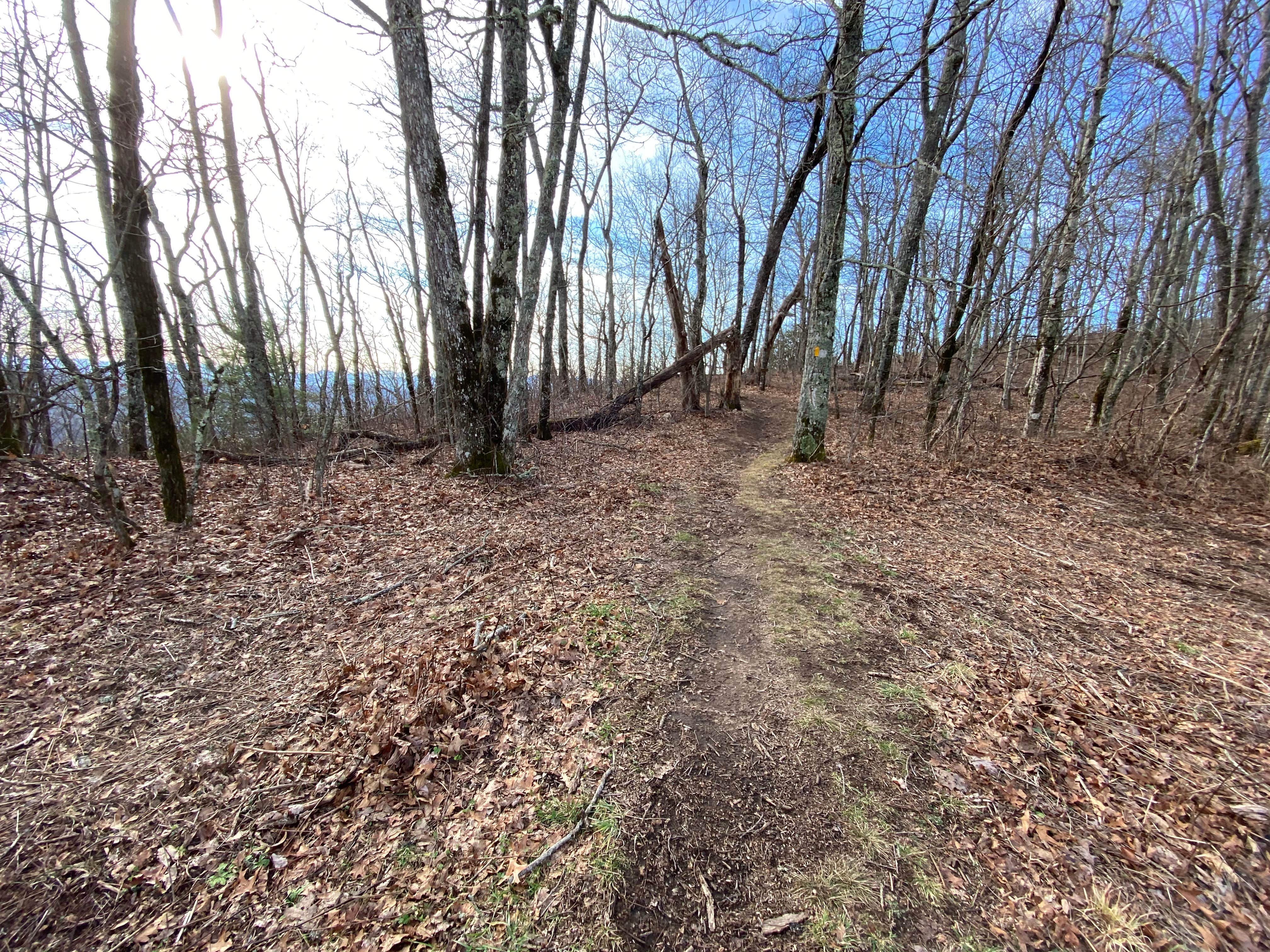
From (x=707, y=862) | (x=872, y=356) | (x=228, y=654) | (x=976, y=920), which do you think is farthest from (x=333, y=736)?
(x=872, y=356)

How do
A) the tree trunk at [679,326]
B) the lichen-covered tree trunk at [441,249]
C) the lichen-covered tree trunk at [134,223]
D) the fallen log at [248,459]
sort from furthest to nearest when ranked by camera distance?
the tree trunk at [679,326]
the fallen log at [248,459]
the lichen-covered tree trunk at [441,249]
the lichen-covered tree trunk at [134,223]

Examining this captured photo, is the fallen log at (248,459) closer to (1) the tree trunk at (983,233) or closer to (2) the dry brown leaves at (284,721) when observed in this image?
(2) the dry brown leaves at (284,721)

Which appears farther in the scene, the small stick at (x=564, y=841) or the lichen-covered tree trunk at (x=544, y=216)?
the lichen-covered tree trunk at (x=544, y=216)

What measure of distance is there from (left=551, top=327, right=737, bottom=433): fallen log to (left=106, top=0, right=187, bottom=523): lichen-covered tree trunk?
8497 mm

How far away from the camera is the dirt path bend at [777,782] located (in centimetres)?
206

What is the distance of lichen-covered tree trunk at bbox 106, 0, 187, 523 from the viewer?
451cm

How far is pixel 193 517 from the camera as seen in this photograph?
567 cm

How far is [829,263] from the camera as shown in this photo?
8.12 meters

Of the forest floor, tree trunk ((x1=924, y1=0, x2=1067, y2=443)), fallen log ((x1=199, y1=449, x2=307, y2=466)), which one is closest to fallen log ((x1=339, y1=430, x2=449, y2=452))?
fallen log ((x1=199, y1=449, x2=307, y2=466))

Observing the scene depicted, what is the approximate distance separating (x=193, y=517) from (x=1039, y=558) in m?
9.95

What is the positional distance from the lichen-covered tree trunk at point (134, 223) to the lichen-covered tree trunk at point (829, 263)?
26.7 feet

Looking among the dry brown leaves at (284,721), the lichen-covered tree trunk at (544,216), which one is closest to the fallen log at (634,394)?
the lichen-covered tree trunk at (544,216)

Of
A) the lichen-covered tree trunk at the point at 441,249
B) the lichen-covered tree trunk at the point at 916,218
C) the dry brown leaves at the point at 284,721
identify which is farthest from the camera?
the lichen-covered tree trunk at the point at 916,218

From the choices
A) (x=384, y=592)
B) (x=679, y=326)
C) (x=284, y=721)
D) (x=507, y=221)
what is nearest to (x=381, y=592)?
(x=384, y=592)
